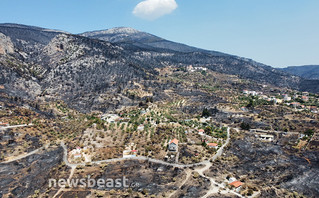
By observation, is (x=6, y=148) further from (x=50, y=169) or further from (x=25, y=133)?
(x=50, y=169)

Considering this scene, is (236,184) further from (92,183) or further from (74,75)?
(74,75)

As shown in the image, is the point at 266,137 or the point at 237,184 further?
the point at 266,137

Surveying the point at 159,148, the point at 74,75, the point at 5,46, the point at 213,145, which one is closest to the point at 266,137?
the point at 213,145

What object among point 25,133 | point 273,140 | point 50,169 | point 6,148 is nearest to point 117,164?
point 50,169

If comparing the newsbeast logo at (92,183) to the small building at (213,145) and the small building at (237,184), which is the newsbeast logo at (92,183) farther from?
the small building at (213,145)

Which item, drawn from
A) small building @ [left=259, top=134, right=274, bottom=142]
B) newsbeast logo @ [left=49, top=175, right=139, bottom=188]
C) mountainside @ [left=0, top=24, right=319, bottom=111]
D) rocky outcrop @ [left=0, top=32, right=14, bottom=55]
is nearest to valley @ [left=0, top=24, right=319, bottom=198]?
small building @ [left=259, top=134, right=274, bottom=142]

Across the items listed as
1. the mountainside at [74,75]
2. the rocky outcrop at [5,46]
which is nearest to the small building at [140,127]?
the mountainside at [74,75]

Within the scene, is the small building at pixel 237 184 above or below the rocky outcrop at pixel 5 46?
below

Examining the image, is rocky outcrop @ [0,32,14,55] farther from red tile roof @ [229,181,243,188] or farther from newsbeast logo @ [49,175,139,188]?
red tile roof @ [229,181,243,188]
